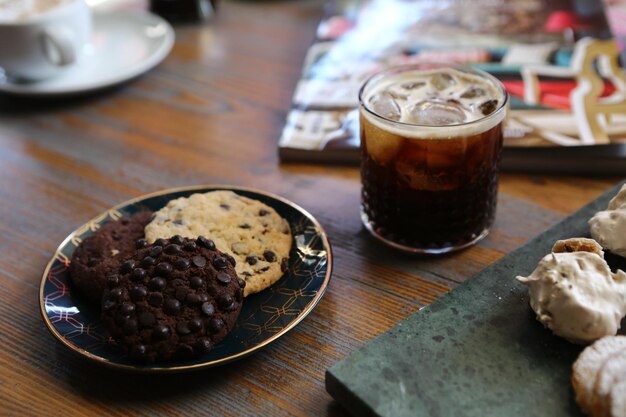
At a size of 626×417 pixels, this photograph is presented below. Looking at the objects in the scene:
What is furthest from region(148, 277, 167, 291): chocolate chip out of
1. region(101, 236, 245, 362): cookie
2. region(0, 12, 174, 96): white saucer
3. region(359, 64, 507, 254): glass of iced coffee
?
region(0, 12, 174, 96): white saucer

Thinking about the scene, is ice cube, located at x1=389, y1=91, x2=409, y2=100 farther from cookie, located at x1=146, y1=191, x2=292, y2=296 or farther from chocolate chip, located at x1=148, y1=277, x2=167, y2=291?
chocolate chip, located at x1=148, y1=277, x2=167, y2=291

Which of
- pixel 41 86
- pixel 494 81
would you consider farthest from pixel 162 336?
pixel 41 86

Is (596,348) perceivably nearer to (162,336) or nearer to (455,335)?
(455,335)

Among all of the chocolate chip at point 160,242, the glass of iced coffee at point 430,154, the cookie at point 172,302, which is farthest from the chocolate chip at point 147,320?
the glass of iced coffee at point 430,154

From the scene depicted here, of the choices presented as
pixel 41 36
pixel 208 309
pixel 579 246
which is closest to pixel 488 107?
pixel 579 246

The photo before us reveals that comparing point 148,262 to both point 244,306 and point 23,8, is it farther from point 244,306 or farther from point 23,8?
point 23,8
